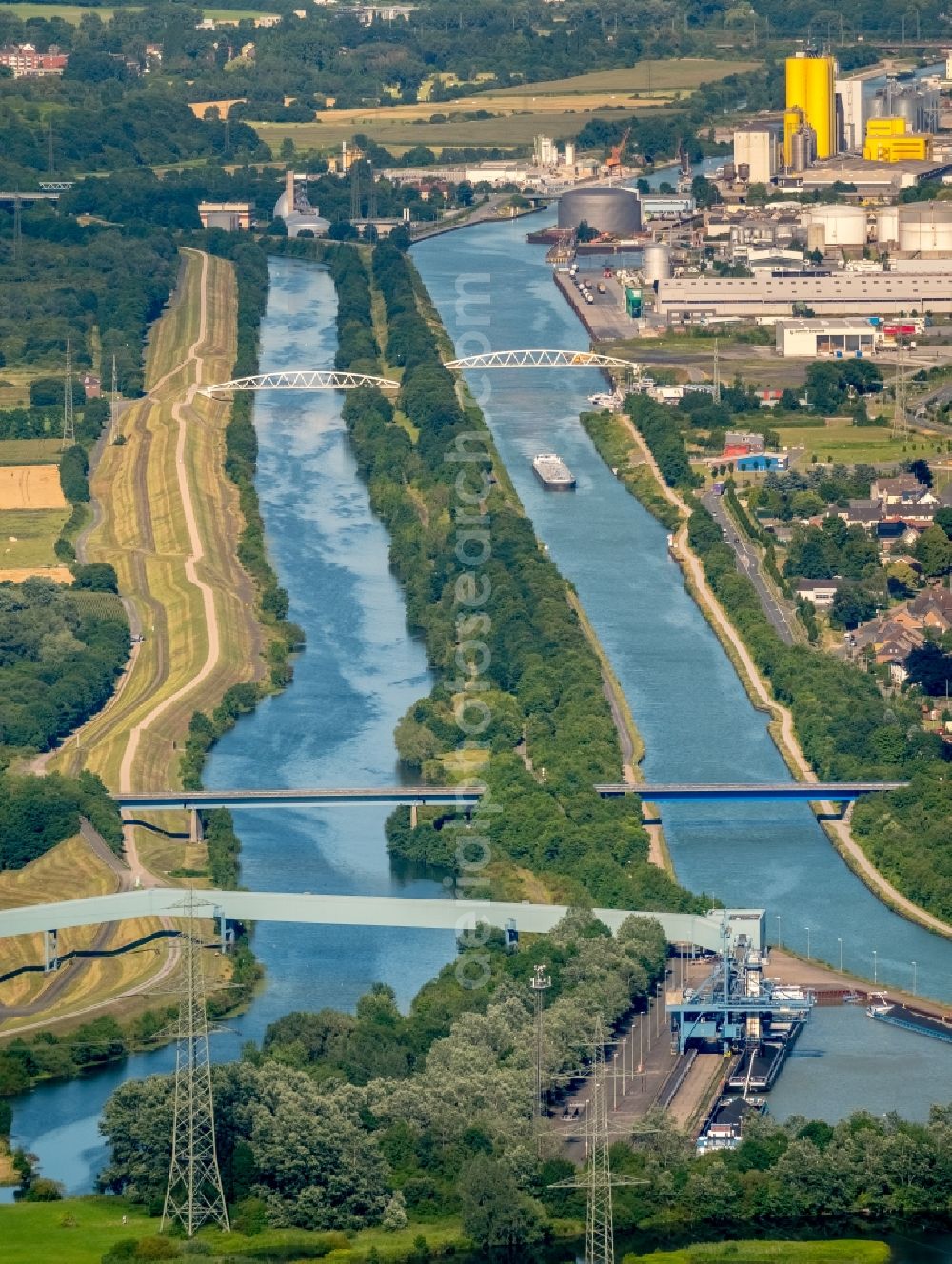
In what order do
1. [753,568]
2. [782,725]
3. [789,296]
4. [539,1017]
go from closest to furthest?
[539,1017] → [782,725] → [753,568] → [789,296]

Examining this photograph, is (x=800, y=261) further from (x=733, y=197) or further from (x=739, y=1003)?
(x=739, y=1003)

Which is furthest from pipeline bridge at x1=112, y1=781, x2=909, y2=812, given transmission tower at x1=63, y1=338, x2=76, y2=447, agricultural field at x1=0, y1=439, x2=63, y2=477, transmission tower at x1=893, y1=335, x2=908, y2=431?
transmission tower at x1=893, y1=335, x2=908, y2=431

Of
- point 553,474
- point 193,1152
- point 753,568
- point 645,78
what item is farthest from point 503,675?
point 645,78

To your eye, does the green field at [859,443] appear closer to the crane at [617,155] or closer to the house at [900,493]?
the house at [900,493]

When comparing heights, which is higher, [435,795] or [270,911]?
[435,795]

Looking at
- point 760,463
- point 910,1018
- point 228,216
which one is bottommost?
point 910,1018

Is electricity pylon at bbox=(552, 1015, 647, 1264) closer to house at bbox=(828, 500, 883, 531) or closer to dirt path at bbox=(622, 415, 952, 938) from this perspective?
dirt path at bbox=(622, 415, 952, 938)

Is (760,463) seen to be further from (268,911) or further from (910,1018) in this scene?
(910,1018)

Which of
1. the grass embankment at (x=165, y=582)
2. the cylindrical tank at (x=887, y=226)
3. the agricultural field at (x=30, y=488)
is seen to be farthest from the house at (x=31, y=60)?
the agricultural field at (x=30, y=488)
